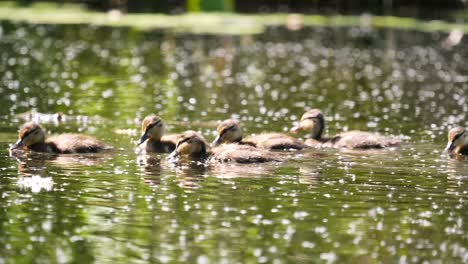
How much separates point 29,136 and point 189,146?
5.95ft

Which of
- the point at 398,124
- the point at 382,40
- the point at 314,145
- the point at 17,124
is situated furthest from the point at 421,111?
the point at 382,40

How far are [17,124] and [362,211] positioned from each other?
6854mm

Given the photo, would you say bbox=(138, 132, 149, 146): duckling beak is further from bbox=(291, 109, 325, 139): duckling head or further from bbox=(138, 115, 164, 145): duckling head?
bbox=(291, 109, 325, 139): duckling head

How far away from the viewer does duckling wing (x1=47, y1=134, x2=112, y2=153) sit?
14305mm

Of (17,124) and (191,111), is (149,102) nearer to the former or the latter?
(191,111)

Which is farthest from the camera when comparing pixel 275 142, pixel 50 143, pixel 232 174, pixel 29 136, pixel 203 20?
pixel 203 20

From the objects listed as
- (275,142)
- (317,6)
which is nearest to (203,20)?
(317,6)

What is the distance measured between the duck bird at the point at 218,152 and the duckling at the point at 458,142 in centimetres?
222

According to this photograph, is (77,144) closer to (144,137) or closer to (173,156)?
(144,137)

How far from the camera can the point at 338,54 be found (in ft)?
95.3

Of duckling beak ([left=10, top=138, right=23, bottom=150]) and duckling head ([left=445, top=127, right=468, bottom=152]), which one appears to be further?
duckling head ([left=445, top=127, right=468, bottom=152])

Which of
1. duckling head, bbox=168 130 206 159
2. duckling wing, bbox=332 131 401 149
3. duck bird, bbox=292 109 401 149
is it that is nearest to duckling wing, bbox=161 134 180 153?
duckling head, bbox=168 130 206 159

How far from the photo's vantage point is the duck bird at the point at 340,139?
15.0 meters

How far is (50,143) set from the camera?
47.4 ft
